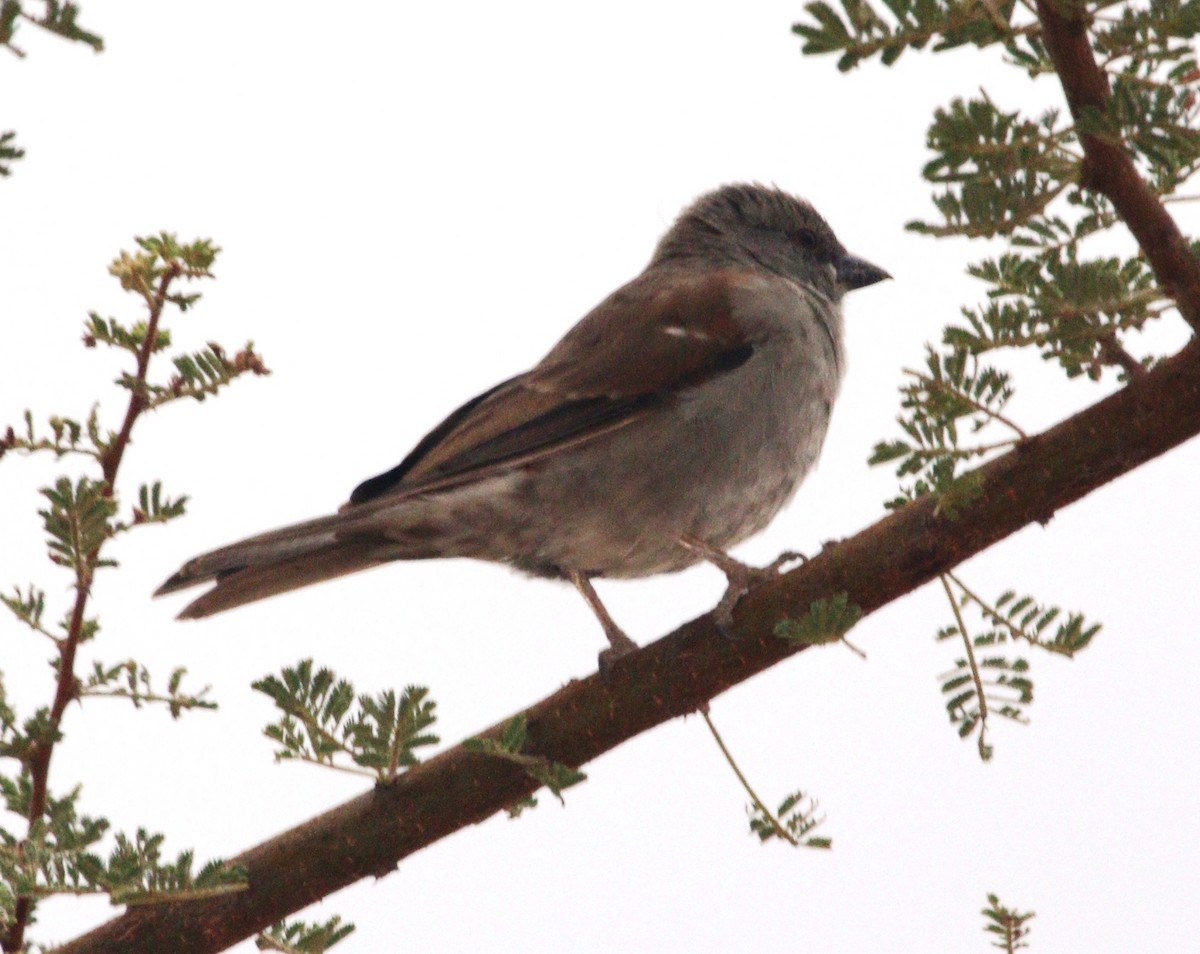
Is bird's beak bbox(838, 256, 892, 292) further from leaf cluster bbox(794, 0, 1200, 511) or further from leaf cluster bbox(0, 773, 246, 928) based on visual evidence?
leaf cluster bbox(0, 773, 246, 928)

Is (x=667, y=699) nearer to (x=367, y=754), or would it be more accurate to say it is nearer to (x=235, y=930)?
(x=367, y=754)

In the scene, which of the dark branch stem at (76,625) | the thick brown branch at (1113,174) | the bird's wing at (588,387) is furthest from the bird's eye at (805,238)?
the dark branch stem at (76,625)

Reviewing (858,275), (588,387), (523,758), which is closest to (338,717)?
(523,758)

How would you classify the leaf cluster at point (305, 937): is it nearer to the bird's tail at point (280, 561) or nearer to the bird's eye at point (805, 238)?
the bird's tail at point (280, 561)

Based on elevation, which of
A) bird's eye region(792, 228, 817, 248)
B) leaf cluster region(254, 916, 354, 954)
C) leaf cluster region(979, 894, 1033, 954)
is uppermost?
bird's eye region(792, 228, 817, 248)

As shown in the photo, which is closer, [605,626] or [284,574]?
[284,574]

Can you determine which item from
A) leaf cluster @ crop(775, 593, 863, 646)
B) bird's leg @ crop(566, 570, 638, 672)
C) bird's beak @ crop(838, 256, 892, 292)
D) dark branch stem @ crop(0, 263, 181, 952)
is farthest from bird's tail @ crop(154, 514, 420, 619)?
bird's beak @ crop(838, 256, 892, 292)

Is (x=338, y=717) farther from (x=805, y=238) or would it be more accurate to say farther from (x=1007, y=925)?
(x=805, y=238)

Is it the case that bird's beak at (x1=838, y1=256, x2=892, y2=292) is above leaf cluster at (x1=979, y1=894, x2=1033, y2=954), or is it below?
above
